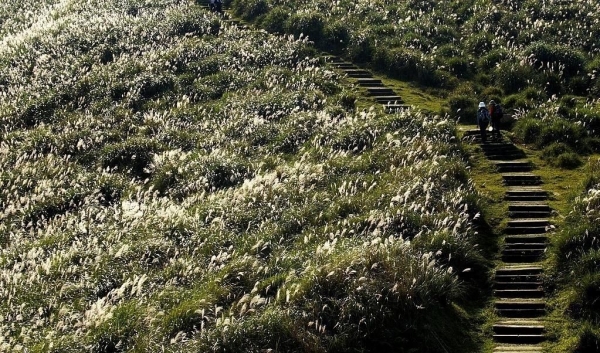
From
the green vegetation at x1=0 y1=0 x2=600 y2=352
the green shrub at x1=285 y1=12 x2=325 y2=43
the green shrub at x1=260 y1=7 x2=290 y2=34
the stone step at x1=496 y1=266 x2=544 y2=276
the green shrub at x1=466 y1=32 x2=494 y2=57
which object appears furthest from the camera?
the green shrub at x1=260 y1=7 x2=290 y2=34

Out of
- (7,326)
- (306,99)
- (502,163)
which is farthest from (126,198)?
(502,163)

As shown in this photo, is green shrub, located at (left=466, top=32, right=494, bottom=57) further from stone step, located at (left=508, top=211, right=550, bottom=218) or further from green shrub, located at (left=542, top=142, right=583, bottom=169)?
stone step, located at (left=508, top=211, right=550, bottom=218)

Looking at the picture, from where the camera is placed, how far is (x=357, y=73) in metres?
21.7

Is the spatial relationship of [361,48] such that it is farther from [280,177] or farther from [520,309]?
[520,309]

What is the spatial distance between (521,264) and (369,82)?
34.4 feet

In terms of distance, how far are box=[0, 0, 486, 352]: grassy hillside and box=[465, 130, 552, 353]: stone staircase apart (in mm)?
424

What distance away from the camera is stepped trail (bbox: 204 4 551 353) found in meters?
9.81

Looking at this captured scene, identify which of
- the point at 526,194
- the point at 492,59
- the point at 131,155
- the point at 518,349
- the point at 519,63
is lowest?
the point at 131,155

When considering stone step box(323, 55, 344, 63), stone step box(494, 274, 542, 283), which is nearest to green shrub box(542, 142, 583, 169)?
stone step box(494, 274, 542, 283)

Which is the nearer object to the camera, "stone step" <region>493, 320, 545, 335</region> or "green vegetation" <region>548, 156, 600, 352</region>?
"green vegetation" <region>548, 156, 600, 352</region>

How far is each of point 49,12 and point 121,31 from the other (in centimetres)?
810

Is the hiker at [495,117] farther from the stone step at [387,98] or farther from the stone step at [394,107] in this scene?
the stone step at [387,98]

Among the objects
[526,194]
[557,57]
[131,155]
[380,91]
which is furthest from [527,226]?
[557,57]

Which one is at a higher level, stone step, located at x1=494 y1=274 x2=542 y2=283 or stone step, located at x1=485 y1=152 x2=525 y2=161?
stone step, located at x1=485 y1=152 x2=525 y2=161
